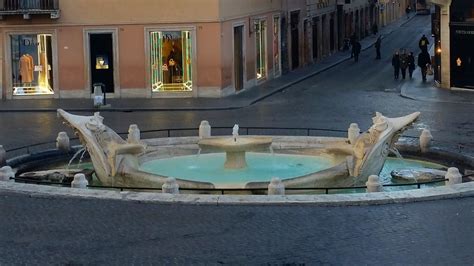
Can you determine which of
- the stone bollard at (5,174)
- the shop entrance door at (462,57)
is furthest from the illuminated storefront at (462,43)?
the stone bollard at (5,174)

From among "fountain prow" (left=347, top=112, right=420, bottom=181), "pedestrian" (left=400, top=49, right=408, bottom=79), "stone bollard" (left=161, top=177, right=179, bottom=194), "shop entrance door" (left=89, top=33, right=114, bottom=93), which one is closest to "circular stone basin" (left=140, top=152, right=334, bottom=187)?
"fountain prow" (left=347, top=112, right=420, bottom=181)

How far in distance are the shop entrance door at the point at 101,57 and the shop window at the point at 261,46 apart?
302 inches

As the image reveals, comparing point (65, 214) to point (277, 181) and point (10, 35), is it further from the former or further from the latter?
point (10, 35)

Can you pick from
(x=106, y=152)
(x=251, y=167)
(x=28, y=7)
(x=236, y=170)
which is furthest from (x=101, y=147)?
(x=28, y=7)

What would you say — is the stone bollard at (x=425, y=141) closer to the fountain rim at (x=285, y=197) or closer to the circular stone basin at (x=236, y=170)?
the circular stone basin at (x=236, y=170)

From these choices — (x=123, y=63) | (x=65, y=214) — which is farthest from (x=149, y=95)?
(x=65, y=214)

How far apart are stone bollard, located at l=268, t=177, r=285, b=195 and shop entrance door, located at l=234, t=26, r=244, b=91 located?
2212cm

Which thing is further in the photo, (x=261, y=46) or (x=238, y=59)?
(x=261, y=46)

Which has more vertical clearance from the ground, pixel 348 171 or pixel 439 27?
pixel 439 27

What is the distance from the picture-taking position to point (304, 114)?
3053 centimetres

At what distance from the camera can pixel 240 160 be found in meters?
19.2

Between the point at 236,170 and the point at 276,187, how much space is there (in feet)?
10.8

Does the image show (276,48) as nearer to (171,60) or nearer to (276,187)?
(171,60)

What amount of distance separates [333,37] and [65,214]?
48570 mm
